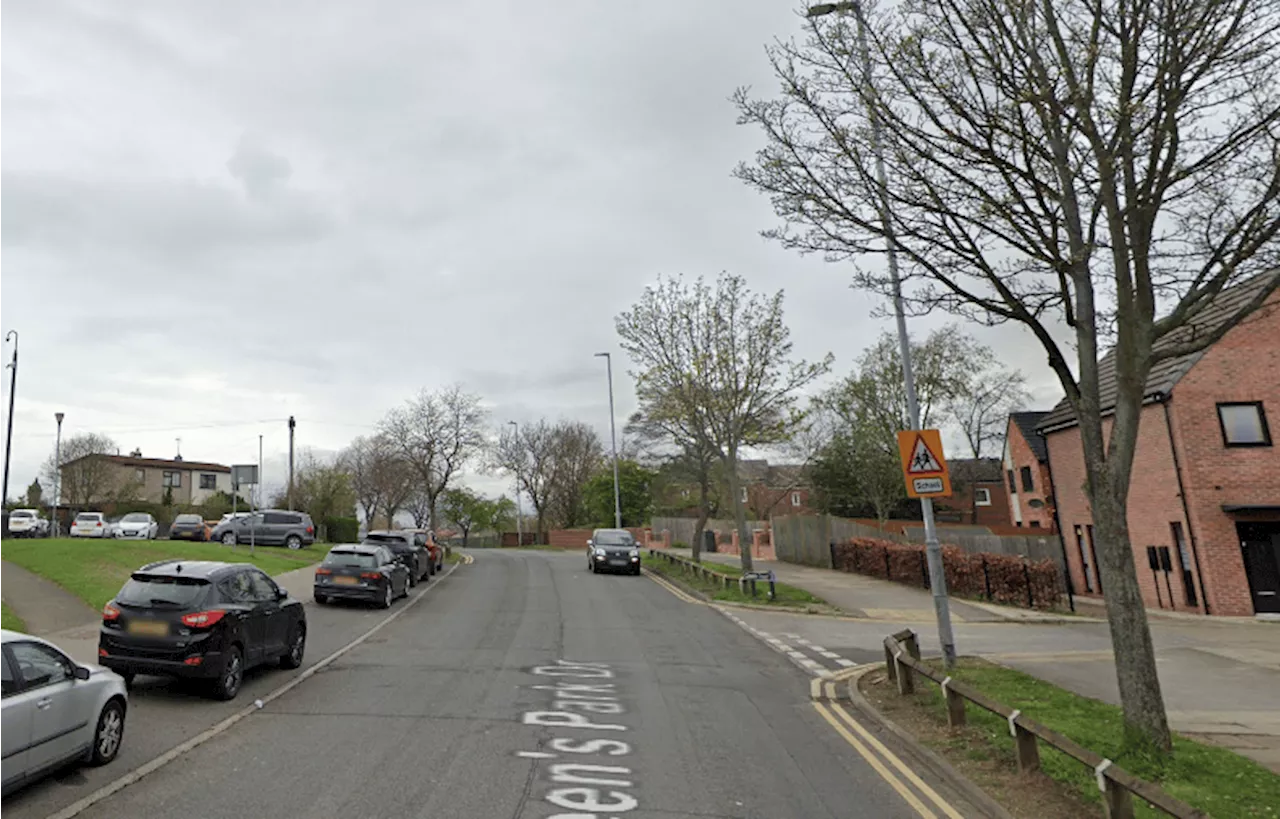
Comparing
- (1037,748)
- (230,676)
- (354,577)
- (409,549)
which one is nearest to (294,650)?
(230,676)

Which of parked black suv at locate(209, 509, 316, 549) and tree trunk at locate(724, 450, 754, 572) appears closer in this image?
tree trunk at locate(724, 450, 754, 572)

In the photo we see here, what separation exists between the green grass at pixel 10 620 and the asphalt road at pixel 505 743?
455 centimetres

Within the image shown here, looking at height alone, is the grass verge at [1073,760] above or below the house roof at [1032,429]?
below

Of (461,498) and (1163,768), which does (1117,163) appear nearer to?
(1163,768)

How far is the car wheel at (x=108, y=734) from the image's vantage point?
6465 mm

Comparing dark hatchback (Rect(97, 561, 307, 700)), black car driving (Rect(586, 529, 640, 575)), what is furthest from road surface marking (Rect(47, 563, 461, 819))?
black car driving (Rect(586, 529, 640, 575))

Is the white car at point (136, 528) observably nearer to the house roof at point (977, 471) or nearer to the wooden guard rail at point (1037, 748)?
the wooden guard rail at point (1037, 748)

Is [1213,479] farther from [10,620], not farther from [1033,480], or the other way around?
[10,620]

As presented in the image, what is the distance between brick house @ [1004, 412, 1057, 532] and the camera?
113 feet

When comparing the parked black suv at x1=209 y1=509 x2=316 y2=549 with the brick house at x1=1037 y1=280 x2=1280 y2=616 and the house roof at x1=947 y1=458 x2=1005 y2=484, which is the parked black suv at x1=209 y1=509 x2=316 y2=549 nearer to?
the brick house at x1=1037 y1=280 x2=1280 y2=616

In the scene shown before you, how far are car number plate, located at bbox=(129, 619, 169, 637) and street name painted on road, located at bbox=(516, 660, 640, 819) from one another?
13.7ft

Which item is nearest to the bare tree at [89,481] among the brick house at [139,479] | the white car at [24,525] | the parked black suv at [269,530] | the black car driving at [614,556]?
the brick house at [139,479]

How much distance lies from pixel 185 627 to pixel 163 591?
62 centimetres

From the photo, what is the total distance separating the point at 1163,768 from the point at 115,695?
883 centimetres
